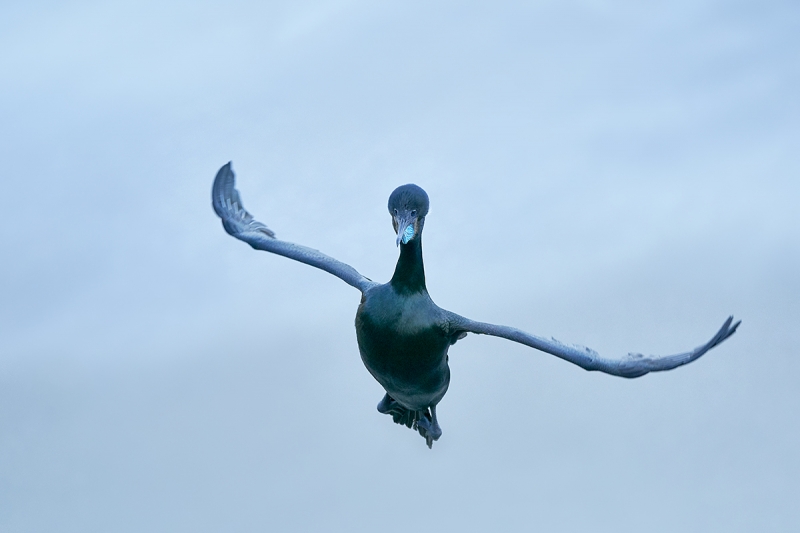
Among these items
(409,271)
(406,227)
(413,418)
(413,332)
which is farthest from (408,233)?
(413,418)

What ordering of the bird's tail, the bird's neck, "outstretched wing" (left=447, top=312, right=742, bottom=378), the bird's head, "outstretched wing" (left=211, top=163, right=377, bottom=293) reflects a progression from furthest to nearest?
the bird's tail < "outstretched wing" (left=211, top=163, right=377, bottom=293) < the bird's neck < the bird's head < "outstretched wing" (left=447, top=312, right=742, bottom=378)

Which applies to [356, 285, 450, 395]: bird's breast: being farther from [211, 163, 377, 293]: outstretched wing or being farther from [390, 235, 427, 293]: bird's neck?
[211, 163, 377, 293]: outstretched wing

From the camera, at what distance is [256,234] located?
46.8 ft

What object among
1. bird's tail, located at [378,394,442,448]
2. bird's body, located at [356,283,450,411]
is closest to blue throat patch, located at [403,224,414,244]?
bird's body, located at [356,283,450,411]

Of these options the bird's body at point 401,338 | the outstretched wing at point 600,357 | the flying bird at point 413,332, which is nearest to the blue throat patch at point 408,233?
the flying bird at point 413,332

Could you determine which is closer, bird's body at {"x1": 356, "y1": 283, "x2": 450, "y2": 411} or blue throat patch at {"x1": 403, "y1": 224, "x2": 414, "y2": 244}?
blue throat patch at {"x1": 403, "y1": 224, "x2": 414, "y2": 244}

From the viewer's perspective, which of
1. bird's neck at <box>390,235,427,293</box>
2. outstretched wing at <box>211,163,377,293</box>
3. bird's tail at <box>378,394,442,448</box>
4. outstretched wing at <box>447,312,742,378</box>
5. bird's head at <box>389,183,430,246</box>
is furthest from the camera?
bird's tail at <box>378,394,442,448</box>

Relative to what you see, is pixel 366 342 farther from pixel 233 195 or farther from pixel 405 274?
pixel 233 195

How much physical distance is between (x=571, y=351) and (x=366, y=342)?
2.17m

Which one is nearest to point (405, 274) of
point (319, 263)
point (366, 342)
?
A: point (366, 342)

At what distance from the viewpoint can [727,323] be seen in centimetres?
1084

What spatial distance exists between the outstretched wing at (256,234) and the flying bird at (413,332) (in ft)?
0.05

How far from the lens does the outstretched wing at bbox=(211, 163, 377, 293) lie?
13.7m

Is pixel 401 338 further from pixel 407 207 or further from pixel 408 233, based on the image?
pixel 407 207
